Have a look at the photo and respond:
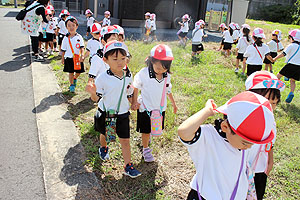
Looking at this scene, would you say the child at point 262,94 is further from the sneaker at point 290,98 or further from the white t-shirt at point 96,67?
the sneaker at point 290,98

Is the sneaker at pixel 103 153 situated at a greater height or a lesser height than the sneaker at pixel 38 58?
lesser

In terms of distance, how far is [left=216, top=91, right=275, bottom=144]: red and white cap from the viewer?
149 centimetres

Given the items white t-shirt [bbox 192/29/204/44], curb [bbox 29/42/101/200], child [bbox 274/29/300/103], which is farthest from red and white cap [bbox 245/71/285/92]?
white t-shirt [bbox 192/29/204/44]

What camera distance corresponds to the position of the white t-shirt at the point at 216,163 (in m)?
1.80

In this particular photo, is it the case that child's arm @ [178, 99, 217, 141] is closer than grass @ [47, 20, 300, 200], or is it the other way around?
child's arm @ [178, 99, 217, 141]

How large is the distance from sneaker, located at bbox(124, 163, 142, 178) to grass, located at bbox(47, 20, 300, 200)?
0.35ft

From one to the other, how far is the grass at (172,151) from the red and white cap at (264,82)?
1.59 metres

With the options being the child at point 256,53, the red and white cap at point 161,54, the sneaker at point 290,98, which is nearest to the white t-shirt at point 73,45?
the red and white cap at point 161,54

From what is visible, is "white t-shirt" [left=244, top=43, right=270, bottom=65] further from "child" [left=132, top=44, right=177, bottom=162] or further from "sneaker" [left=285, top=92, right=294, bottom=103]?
"child" [left=132, top=44, right=177, bottom=162]

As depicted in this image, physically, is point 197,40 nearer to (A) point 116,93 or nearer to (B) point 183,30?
(B) point 183,30

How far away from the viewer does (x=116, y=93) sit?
307cm

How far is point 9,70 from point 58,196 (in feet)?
17.0

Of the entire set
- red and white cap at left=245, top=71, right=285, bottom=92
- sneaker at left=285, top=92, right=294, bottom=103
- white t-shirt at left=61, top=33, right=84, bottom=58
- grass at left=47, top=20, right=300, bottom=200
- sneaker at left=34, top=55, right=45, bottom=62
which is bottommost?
grass at left=47, top=20, right=300, bottom=200

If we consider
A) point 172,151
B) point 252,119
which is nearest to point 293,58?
point 172,151
